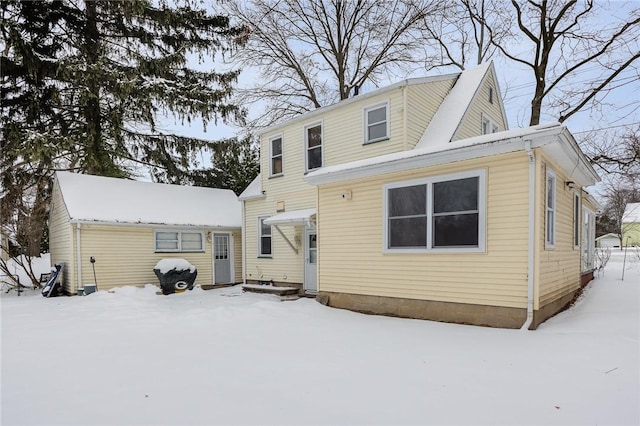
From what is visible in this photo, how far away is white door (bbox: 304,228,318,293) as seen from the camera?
35.7 ft

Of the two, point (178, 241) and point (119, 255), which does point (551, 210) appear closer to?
point (178, 241)

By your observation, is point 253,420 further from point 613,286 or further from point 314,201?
point 613,286

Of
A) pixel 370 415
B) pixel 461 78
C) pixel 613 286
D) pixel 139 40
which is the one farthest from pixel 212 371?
pixel 139 40

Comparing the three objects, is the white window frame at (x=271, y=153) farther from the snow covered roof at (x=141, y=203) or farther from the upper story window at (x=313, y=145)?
the snow covered roof at (x=141, y=203)

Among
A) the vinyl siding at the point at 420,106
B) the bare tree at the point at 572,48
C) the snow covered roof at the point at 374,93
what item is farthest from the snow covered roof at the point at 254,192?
the bare tree at the point at 572,48

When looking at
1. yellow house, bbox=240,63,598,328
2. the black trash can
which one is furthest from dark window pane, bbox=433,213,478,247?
the black trash can

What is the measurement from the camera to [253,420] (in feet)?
10.2

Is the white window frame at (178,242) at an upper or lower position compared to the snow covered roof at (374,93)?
lower

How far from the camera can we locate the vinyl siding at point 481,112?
35.8 ft

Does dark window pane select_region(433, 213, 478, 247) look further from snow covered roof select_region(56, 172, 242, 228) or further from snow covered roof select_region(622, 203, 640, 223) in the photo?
snow covered roof select_region(622, 203, 640, 223)

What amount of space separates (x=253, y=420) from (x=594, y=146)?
64.1ft

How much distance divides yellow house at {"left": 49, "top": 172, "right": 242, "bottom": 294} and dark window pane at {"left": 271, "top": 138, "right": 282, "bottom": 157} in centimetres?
339

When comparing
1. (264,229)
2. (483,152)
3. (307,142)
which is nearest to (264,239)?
(264,229)

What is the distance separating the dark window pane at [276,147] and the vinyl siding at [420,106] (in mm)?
4708
